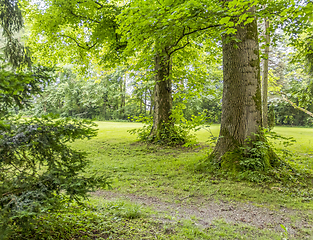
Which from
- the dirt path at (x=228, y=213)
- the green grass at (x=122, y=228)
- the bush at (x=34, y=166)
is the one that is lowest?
the dirt path at (x=228, y=213)

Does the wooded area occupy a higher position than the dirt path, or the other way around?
the wooded area

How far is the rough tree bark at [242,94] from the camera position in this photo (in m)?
5.21

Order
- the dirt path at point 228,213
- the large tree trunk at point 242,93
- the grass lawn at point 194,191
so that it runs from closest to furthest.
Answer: the grass lawn at point 194,191, the dirt path at point 228,213, the large tree trunk at point 242,93

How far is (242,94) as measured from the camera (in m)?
5.24

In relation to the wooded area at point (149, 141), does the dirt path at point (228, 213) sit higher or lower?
lower

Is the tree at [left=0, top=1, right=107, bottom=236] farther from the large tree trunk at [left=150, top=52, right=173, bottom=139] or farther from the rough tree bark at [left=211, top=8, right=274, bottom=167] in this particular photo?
the large tree trunk at [left=150, top=52, right=173, bottom=139]

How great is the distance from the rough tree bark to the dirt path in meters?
1.64

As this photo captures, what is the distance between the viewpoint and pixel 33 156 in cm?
200

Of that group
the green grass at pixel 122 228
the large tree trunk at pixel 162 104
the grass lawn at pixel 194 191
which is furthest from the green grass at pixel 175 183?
the large tree trunk at pixel 162 104

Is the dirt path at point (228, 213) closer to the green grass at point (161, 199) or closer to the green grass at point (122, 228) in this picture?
the green grass at point (161, 199)

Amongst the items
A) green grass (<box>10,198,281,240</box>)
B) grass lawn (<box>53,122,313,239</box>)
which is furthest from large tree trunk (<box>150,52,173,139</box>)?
green grass (<box>10,198,281,240</box>)

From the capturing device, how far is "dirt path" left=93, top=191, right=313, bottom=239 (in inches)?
124

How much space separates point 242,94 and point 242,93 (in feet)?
0.08

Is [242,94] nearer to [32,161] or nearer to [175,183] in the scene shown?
[175,183]
